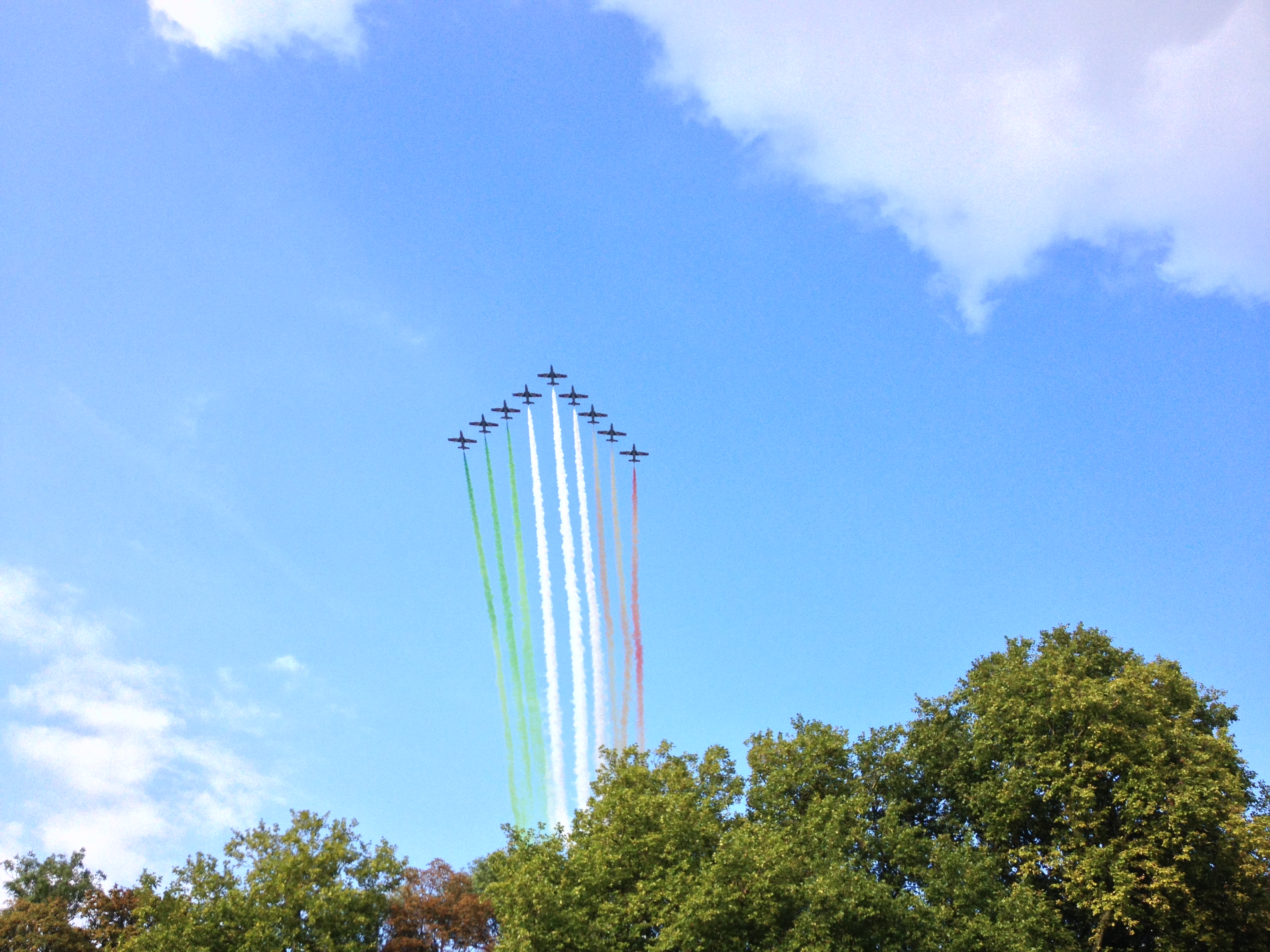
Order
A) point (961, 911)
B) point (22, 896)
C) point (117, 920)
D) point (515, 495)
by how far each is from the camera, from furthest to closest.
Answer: point (515, 495) < point (22, 896) < point (117, 920) < point (961, 911)

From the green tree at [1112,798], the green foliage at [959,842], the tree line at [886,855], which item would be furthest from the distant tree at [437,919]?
the green tree at [1112,798]

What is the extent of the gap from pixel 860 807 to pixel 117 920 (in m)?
30.9

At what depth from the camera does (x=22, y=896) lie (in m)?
46.8

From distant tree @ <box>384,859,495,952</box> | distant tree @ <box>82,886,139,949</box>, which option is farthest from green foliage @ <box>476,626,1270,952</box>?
distant tree @ <box>82,886,139,949</box>

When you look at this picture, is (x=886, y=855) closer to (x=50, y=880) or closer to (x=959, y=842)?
(x=959, y=842)

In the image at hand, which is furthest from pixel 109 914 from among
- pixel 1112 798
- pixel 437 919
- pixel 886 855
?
pixel 1112 798

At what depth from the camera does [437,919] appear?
143 ft

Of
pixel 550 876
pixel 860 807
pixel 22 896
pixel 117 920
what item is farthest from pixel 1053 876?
pixel 22 896

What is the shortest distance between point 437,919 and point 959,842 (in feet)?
72.8

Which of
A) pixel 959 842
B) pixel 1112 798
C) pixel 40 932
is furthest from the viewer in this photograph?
pixel 40 932

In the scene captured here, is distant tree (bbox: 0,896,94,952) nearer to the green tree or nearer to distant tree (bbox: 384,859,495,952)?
distant tree (bbox: 384,859,495,952)

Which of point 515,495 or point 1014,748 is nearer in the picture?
point 1014,748

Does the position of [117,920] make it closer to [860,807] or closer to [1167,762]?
[860,807]

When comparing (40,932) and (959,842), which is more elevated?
(40,932)
